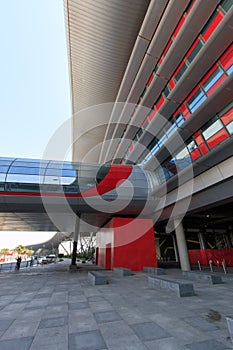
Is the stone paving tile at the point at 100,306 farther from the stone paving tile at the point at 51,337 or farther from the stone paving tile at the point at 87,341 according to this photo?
the stone paving tile at the point at 87,341

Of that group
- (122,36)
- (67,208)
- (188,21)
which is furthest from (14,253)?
(188,21)

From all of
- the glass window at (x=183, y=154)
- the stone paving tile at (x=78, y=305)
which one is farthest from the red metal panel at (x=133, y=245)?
the stone paving tile at (x=78, y=305)

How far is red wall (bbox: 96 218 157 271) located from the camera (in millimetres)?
16609

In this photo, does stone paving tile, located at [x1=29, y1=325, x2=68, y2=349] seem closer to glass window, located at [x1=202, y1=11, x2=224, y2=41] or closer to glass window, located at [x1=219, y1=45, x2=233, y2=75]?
glass window, located at [x1=219, y1=45, x2=233, y2=75]

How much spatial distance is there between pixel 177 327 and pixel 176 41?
48.3 feet

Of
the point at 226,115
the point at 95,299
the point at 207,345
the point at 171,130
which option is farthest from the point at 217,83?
the point at 95,299

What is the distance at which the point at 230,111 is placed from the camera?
10180 millimetres

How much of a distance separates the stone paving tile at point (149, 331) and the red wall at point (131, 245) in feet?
42.8

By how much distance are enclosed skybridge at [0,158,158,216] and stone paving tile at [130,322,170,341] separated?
42.8 ft

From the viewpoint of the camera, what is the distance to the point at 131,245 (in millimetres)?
17016

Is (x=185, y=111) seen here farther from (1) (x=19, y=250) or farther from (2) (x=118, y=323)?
(1) (x=19, y=250)

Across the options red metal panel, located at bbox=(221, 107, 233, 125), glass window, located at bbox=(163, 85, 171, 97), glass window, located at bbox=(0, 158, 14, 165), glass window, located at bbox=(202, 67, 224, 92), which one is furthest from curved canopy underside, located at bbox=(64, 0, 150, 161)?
glass window, located at bbox=(0, 158, 14, 165)

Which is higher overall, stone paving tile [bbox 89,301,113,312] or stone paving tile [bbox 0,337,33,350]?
stone paving tile [bbox 89,301,113,312]

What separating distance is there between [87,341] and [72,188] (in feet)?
46.6
